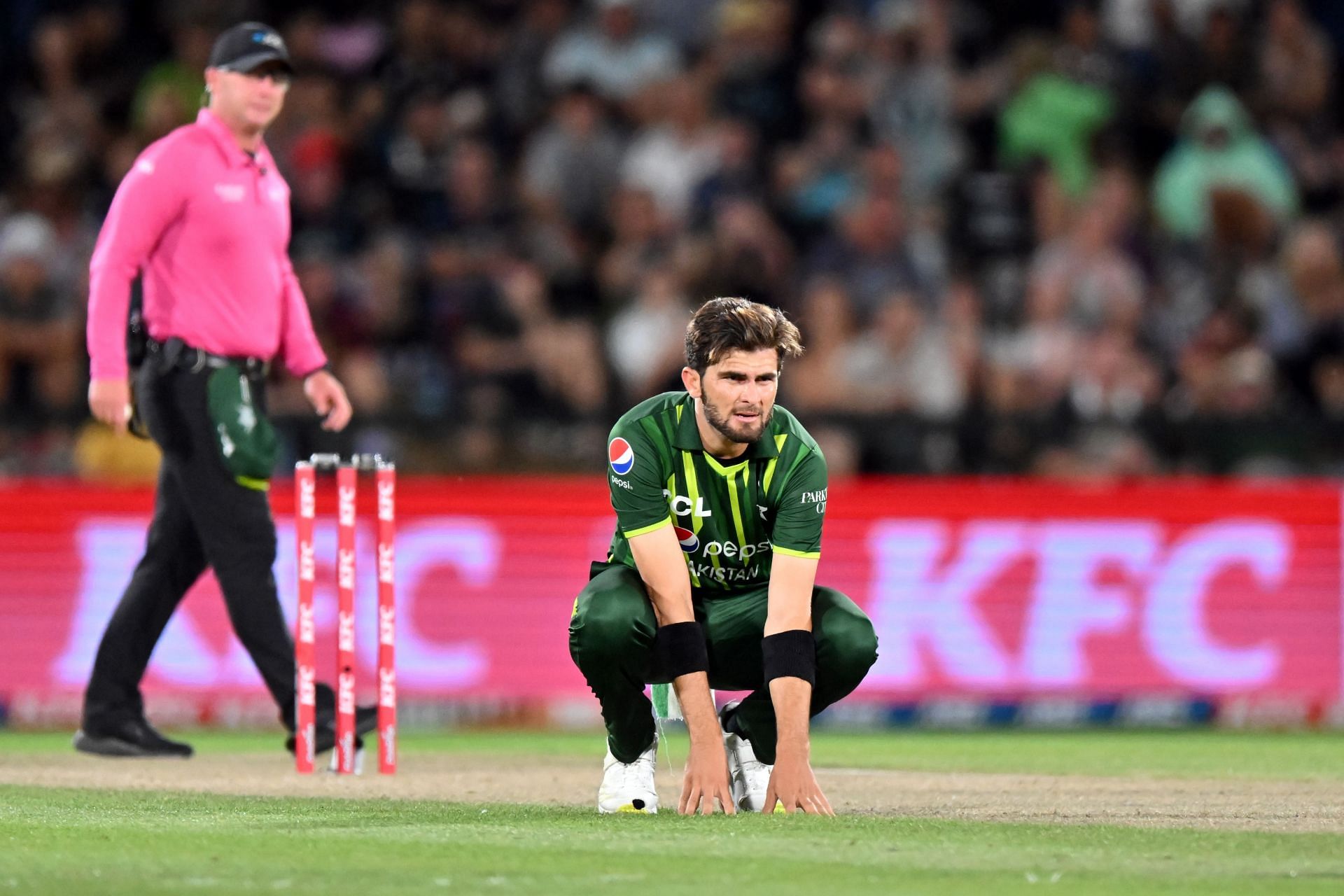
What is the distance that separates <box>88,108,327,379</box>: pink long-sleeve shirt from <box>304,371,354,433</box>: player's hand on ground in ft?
0.84

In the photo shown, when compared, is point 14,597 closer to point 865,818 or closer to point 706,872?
point 865,818

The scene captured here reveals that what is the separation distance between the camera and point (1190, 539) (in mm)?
10875

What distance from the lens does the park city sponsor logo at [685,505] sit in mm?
6148

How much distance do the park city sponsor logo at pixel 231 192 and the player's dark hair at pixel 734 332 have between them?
226 cm

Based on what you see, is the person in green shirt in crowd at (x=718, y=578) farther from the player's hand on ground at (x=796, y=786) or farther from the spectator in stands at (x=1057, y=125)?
the spectator in stands at (x=1057, y=125)

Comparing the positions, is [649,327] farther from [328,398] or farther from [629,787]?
[629,787]

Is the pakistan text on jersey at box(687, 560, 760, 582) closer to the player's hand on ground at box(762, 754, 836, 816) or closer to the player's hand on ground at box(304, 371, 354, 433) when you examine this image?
the player's hand on ground at box(762, 754, 836, 816)

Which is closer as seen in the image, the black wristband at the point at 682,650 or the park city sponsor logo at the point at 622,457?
the black wristband at the point at 682,650

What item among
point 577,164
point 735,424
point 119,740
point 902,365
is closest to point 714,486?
point 735,424

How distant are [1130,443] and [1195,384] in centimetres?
109

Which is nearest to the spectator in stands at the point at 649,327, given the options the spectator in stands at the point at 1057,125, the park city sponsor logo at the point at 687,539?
the spectator in stands at the point at 1057,125

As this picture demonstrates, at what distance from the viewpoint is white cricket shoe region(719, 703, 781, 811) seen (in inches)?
251

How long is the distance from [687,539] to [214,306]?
7.27 feet

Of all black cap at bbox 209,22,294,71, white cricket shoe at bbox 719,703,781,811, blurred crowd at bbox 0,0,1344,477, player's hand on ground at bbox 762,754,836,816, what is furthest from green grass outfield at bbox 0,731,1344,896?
blurred crowd at bbox 0,0,1344,477
